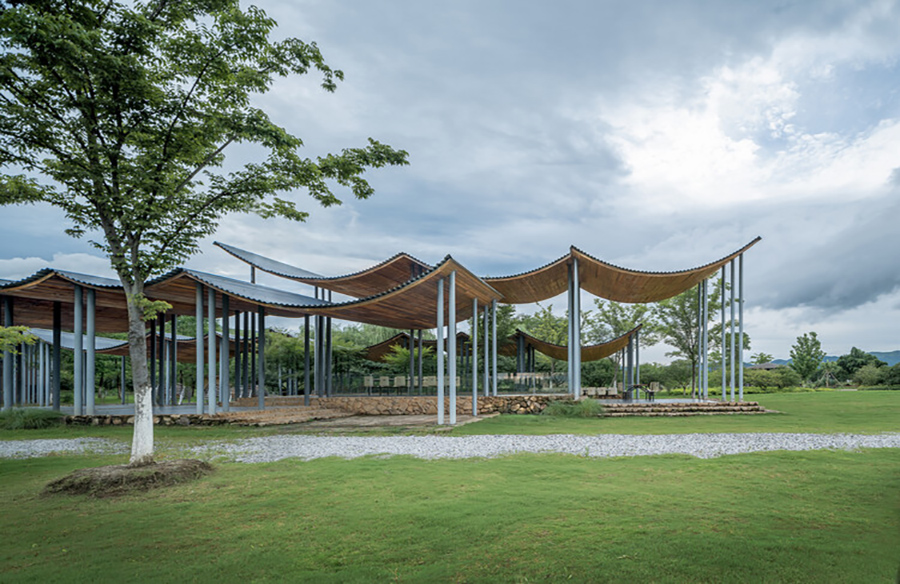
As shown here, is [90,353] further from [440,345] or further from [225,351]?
[440,345]

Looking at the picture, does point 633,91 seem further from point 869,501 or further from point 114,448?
point 114,448

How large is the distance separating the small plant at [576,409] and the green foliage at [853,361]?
1319 inches

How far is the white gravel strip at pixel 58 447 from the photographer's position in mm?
9320

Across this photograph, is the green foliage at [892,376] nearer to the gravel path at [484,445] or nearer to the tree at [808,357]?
the tree at [808,357]

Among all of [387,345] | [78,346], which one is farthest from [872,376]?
Answer: [78,346]

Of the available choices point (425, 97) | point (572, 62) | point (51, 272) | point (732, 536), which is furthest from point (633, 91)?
point (51, 272)

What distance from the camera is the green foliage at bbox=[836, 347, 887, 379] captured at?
38.1 metres

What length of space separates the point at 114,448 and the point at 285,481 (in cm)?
550

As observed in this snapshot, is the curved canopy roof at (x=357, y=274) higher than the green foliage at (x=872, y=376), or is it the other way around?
the curved canopy roof at (x=357, y=274)

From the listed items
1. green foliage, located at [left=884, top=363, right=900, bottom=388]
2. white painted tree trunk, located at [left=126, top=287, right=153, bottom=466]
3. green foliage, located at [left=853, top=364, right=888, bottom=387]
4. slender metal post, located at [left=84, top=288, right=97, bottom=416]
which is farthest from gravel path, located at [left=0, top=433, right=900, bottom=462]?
green foliage, located at [left=853, top=364, right=888, bottom=387]

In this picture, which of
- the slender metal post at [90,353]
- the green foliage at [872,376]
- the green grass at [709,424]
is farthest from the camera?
the green foliage at [872,376]

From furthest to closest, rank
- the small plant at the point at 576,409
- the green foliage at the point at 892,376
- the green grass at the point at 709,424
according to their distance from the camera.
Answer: the green foliage at the point at 892,376 < the small plant at the point at 576,409 < the green grass at the point at 709,424

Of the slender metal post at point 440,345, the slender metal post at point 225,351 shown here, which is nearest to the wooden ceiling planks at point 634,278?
the slender metal post at point 440,345

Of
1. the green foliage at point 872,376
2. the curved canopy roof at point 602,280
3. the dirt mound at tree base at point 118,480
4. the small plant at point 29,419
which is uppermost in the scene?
the curved canopy roof at point 602,280
